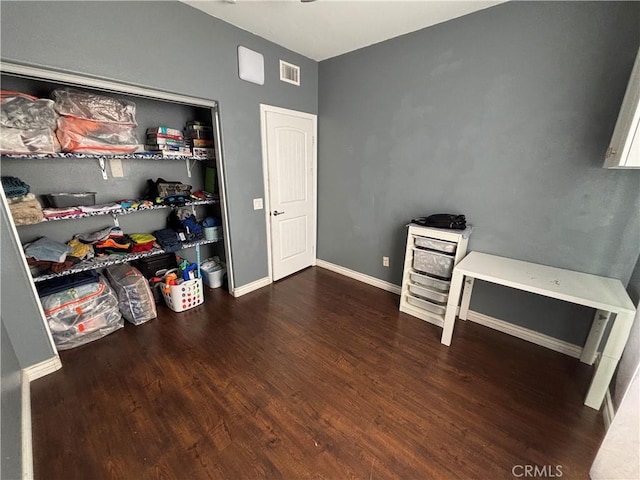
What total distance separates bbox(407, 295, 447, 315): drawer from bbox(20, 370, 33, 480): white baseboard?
2.76 m

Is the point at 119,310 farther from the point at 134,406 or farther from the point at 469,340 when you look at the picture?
the point at 469,340

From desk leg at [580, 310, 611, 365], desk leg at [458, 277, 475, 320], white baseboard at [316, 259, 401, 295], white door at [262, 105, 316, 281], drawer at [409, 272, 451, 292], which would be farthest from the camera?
white baseboard at [316, 259, 401, 295]

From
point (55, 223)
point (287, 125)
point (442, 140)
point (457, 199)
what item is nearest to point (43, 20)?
point (55, 223)

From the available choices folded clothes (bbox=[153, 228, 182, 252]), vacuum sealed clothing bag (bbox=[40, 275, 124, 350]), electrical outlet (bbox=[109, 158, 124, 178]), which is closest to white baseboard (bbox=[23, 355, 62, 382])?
vacuum sealed clothing bag (bbox=[40, 275, 124, 350])

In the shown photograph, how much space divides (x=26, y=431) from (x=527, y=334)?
3540 millimetres

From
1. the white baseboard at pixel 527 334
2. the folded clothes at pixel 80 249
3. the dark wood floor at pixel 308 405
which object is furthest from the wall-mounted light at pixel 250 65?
the white baseboard at pixel 527 334

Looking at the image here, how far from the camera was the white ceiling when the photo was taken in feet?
6.61

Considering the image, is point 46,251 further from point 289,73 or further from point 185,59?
point 289,73

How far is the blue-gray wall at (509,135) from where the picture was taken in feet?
5.81

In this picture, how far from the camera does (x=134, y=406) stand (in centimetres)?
161

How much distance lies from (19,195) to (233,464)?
7.28 ft

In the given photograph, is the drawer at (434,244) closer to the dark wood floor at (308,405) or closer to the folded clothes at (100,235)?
the dark wood floor at (308,405)

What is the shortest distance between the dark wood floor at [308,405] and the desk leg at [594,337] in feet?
0.45

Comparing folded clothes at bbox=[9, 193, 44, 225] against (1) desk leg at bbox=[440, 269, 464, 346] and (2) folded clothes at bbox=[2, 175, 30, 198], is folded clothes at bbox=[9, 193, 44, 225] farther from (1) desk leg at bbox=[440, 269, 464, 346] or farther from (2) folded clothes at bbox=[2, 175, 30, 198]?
(1) desk leg at bbox=[440, 269, 464, 346]
